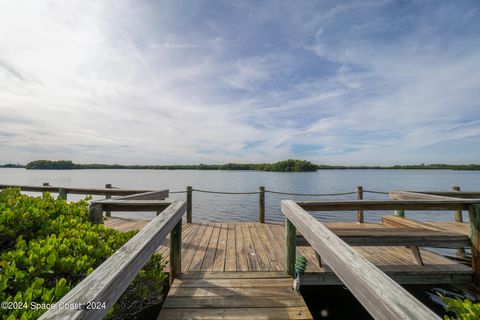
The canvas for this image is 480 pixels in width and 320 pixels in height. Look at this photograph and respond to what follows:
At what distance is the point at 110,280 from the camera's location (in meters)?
1.16

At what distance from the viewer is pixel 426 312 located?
0.87 meters

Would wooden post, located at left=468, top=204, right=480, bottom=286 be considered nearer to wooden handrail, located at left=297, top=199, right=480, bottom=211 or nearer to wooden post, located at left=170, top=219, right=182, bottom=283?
wooden handrail, located at left=297, top=199, right=480, bottom=211

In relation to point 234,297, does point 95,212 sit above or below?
above

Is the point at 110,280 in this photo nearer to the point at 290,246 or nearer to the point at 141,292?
the point at 141,292

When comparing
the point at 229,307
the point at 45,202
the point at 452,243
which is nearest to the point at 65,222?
the point at 45,202

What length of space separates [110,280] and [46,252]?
0.90 m

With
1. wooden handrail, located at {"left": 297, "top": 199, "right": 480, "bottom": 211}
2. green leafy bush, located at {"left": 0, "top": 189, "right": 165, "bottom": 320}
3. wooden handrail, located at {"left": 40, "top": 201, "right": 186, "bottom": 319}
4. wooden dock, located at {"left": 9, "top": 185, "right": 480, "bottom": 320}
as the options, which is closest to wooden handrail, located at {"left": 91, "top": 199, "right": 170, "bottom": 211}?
wooden dock, located at {"left": 9, "top": 185, "right": 480, "bottom": 320}

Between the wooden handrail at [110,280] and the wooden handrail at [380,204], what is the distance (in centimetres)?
212

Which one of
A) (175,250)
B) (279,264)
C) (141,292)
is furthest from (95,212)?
(279,264)

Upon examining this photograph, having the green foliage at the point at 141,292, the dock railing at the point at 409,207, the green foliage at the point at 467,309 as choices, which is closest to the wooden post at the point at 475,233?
the dock railing at the point at 409,207

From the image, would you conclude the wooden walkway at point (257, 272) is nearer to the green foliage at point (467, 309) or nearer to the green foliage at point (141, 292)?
the green foliage at point (141, 292)

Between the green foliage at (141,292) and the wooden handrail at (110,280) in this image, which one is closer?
the wooden handrail at (110,280)

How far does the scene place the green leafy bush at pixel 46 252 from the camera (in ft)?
4.37

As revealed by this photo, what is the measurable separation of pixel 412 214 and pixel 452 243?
40.9 feet
